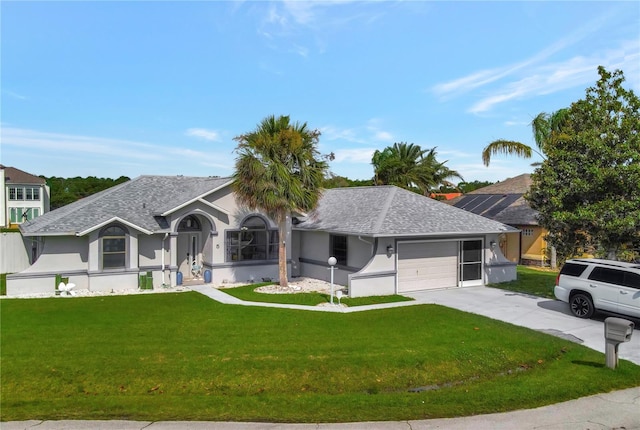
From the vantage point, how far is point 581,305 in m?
14.8

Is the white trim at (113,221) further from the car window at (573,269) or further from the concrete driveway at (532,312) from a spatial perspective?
the car window at (573,269)

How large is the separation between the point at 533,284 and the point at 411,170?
71.9ft

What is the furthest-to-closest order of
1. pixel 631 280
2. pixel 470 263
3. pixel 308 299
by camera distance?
pixel 470 263
pixel 308 299
pixel 631 280

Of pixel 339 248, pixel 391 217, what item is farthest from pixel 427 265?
pixel 339 248

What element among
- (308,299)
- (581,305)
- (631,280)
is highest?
(631,280)

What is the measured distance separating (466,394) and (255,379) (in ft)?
13.9

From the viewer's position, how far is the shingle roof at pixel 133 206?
18828mm

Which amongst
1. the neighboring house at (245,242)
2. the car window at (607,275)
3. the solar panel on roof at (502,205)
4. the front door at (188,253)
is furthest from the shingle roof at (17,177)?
the car window at (607,275)

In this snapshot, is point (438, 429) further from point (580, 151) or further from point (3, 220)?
point (3, 220)

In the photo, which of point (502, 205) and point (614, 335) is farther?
point (502, 205)

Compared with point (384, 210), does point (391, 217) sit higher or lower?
lower

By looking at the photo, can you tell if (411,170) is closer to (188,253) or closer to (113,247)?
(188,253)

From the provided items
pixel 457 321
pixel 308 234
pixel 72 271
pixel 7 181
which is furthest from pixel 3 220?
pixel 457 321

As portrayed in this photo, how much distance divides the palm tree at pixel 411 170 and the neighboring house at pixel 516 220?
4.64 meters
